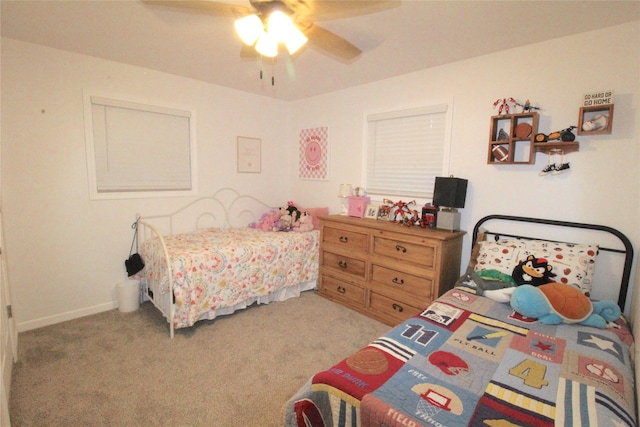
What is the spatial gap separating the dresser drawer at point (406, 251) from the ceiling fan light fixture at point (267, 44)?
71.9 inches

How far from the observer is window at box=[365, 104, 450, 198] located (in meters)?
2.95

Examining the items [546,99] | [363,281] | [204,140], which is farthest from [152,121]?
[546,99]

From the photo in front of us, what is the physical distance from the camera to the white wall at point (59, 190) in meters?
2.52

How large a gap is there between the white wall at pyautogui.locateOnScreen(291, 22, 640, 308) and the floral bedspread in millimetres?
1703

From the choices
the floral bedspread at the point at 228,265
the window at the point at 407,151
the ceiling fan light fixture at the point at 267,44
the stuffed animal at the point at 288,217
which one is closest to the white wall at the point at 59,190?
the floral bedspread at the point at 228,265

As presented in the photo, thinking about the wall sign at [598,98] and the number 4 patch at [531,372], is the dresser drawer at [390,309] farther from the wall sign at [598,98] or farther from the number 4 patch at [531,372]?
the wall sign at [598,98]

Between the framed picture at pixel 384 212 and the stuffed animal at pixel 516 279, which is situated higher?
the framed picture at pixel 384 212

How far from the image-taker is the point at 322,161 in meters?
3.96

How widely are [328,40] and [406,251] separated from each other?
5.79ft

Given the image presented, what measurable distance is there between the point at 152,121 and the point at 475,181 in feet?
10.5

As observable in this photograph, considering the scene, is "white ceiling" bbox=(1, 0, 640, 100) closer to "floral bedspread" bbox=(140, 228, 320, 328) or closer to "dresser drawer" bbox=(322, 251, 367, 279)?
"floral bedspread" bbox=(140, 228, 320, 328)

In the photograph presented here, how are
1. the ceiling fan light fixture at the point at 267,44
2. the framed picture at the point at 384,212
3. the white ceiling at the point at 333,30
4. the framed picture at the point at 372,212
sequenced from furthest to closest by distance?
the framed picture at the point at 372,212 → the framed picture at the point at 384,212 → the white ceiling at the point at 333,30 → the ceiling fan light fixture at the point at 267,44

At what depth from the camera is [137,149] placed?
10.3 ft

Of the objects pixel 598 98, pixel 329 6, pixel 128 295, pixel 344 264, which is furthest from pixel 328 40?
pixel 128 295
